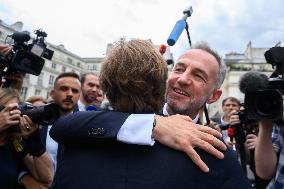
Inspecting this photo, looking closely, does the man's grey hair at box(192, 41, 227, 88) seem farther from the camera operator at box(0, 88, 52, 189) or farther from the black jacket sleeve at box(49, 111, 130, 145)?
the camera operator at box(0, 88, 52, 189)

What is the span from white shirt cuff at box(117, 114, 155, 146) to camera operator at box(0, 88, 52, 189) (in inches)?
62.3

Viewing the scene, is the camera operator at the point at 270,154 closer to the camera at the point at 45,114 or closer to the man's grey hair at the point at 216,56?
the man's grey hair at the point at 216,56

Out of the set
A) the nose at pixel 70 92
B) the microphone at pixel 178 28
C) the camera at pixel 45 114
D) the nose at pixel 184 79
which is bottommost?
the camera at pixel 45 114

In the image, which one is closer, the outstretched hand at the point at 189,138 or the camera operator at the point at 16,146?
the outstretched hand at the point at 189,138

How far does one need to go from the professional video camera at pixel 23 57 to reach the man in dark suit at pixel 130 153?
2148 mm

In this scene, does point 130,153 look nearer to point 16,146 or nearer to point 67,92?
point 16,146

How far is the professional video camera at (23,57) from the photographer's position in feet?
11.0

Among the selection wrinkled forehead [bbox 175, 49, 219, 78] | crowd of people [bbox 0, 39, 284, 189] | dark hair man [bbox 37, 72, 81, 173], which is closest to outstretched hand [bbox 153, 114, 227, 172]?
crowd of people [bbox 0, 39, 284, 189]

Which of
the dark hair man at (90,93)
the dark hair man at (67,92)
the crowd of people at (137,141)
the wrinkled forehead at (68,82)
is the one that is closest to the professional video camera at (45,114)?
the crowd of people at (137,141)

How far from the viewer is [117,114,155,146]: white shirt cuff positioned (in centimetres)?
129

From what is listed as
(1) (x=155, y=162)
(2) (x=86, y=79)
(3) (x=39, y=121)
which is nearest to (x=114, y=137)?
(1) (x=155, y=162)

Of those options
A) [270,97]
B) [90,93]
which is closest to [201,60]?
[270,97]

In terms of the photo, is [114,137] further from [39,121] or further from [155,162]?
[39,121]

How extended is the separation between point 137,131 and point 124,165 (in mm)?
137
